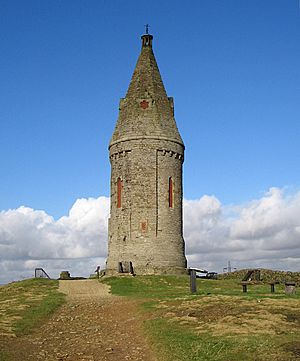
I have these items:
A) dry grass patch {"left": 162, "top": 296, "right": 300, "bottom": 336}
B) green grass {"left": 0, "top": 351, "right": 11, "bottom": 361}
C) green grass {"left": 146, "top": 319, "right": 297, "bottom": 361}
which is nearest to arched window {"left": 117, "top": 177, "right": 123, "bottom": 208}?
dry grass patch {"left": 162, "top": 296, "right": 300, "bottom": 336}

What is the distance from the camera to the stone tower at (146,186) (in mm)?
42062

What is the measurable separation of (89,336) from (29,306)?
729cm

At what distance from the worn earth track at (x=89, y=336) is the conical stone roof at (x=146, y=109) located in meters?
20.6

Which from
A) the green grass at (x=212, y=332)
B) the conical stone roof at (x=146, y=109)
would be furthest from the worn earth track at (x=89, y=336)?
the conical stone roof at (x=146, y=109)

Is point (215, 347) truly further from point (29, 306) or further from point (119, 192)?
point (119, 192)

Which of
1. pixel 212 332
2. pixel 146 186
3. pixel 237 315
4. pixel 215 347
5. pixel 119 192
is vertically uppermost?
pixel 146 186

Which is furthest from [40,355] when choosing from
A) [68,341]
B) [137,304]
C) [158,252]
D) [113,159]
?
[113,159]

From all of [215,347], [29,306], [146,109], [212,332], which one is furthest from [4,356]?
[146,109]

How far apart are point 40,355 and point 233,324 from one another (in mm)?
6571

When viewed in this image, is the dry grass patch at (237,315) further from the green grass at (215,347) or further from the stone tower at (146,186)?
the stone tower at (146,186)

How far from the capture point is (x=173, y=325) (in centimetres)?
1820

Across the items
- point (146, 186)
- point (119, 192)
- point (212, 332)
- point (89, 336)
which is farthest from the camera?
point (119, 192)

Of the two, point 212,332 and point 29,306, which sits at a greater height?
point 29,306

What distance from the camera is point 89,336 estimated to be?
60.1 feet
